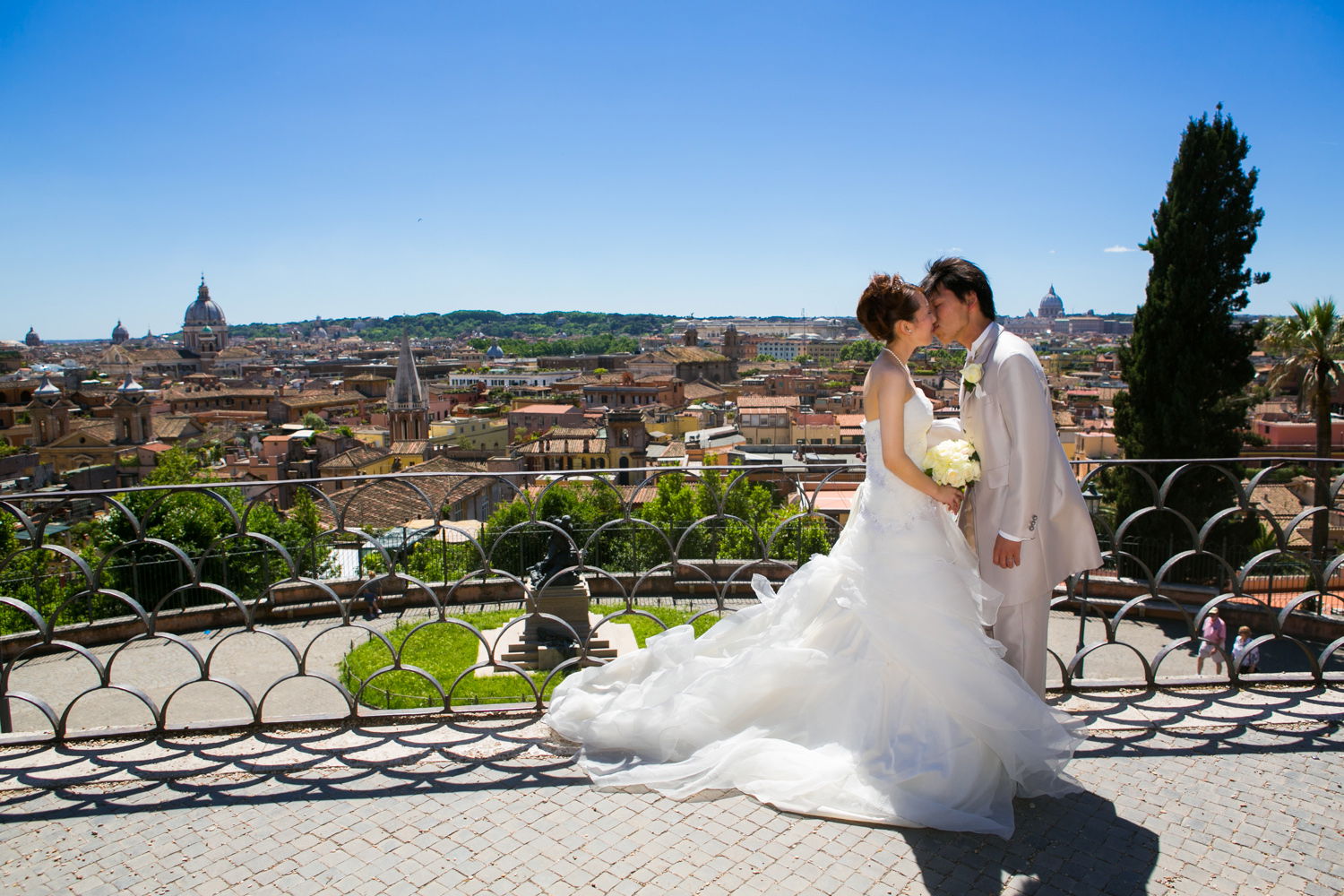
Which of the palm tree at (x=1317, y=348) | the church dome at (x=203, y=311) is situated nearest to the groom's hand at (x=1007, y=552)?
the palm tree at (x=1317, y=348)

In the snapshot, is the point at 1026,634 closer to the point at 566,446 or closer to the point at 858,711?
the point at 858,711

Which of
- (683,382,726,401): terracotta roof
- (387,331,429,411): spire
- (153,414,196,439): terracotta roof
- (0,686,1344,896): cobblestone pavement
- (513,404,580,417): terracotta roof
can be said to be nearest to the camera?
(0,686,1344,896): cobblestone pavement

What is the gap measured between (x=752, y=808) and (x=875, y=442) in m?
1.20

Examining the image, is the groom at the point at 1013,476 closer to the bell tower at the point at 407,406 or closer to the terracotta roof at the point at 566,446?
the terracotta roof at the point at 566,446

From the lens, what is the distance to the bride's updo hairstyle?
110 inches

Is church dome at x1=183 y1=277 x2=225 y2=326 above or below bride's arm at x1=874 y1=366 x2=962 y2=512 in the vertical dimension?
above

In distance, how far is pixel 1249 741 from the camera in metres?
2.99

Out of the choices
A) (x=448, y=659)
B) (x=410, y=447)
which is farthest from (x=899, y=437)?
(x=410, y=447)

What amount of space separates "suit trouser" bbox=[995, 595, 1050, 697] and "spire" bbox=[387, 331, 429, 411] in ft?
173

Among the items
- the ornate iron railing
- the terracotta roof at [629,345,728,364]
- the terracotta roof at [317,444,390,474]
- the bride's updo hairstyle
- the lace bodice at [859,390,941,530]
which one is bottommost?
the terracotta roof at [317,444,390,474]

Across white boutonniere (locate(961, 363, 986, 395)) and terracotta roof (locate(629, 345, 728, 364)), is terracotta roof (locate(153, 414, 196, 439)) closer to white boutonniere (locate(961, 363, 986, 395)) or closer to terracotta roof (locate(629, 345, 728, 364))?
terracotta roof (locate(629, 345, 728, 364))

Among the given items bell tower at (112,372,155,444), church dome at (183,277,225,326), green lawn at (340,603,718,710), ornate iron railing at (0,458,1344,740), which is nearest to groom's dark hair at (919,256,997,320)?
ornate iron railing at (0,458,1344,740)

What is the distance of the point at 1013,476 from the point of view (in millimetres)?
2744

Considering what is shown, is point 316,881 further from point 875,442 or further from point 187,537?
point 187,537
